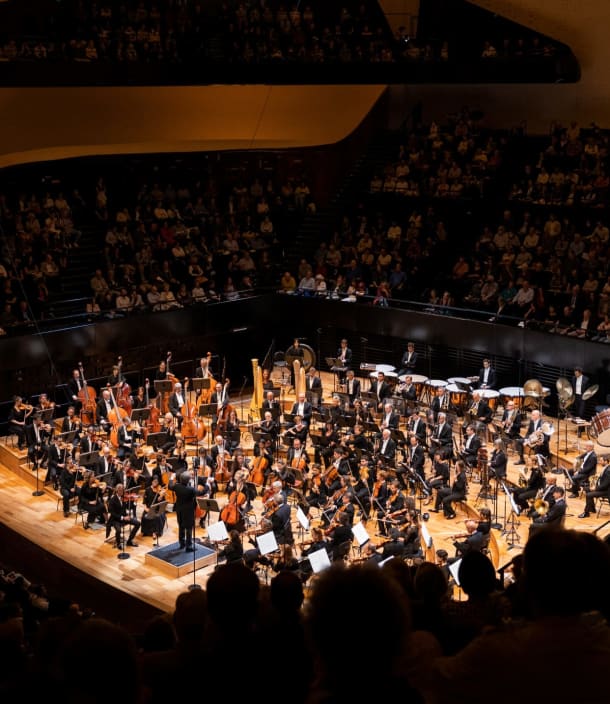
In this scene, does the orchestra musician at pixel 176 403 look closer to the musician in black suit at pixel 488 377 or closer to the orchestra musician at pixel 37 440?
the orchestra musician at pixel 37 440

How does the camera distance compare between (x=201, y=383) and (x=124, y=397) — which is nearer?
(x=201, y=383)

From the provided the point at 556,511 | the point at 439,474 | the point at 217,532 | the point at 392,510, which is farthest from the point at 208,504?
the point at 556,511

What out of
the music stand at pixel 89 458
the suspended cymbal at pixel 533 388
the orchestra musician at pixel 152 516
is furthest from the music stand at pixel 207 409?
the suspended cymbal at pixel 533 388

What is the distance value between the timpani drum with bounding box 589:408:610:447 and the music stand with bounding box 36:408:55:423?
818 centimetres

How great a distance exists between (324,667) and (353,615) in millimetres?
131

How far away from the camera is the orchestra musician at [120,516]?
13078mm

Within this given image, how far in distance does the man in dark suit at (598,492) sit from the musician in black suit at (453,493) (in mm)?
1637

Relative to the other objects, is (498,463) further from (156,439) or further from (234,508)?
(156,439)

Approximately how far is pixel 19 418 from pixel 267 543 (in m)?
6.83

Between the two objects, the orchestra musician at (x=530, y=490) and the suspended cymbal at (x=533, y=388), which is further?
the suspended cymbal at (x=533, y=388)

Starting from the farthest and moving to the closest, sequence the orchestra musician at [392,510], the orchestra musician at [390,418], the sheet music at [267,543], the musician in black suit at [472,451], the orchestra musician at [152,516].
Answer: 1. the orchestra musician at [390,418]
2. the musician in black suit at [472,451]
3. the orchestra musician at [152,516]
4. the orchestra musician at [392,510]
5. the sheet music at [267,543]

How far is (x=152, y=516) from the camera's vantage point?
43.3ft

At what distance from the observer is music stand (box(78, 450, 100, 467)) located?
14.0 metres

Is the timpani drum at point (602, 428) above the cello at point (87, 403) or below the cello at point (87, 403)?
above
